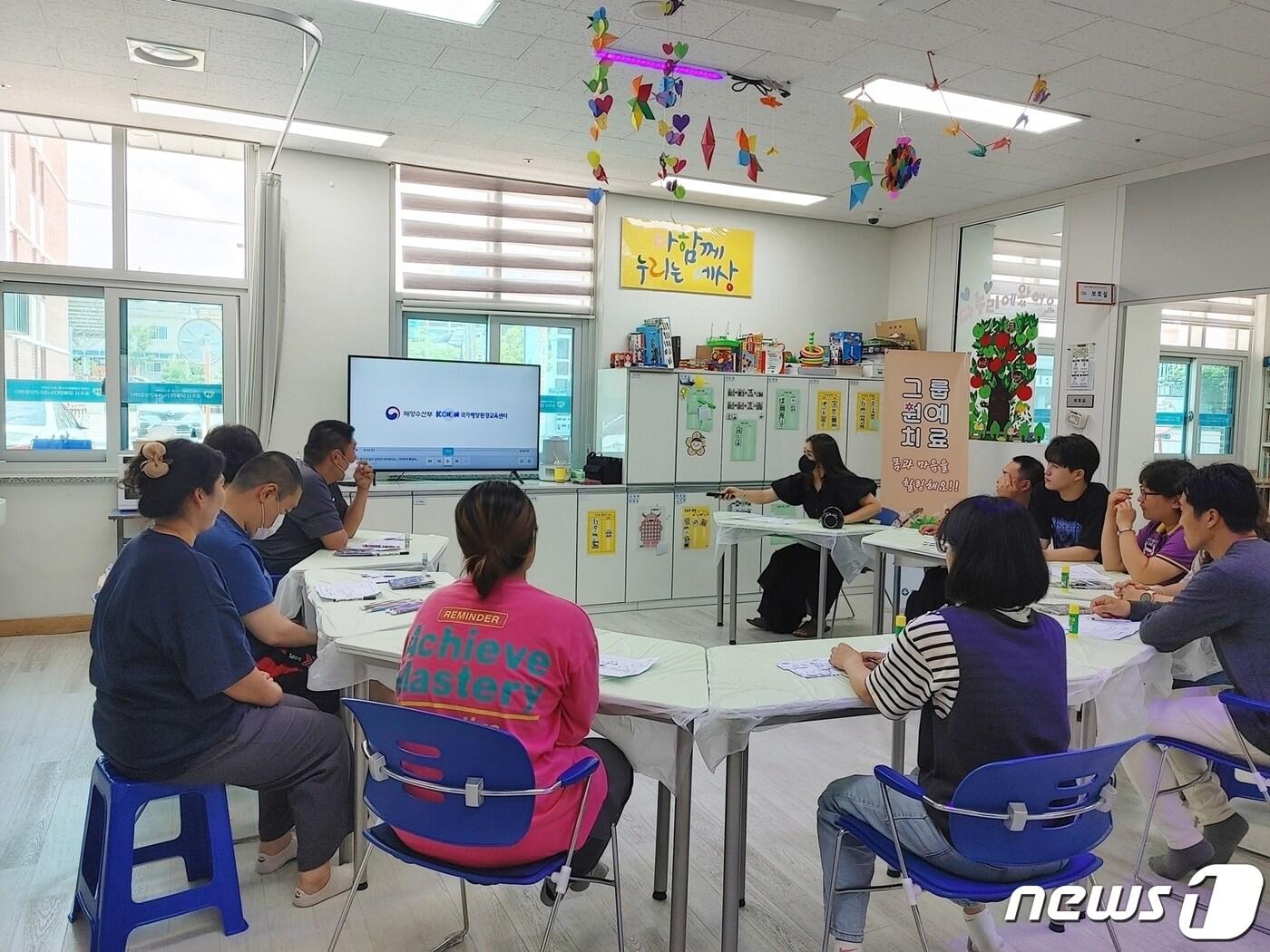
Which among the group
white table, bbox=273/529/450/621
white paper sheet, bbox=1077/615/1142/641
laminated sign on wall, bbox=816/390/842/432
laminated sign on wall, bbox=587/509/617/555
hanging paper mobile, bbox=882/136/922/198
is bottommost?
laminated sign on wall, bbox=587/509/617/555

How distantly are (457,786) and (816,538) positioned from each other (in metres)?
3.70

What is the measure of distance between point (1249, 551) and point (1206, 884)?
108cm

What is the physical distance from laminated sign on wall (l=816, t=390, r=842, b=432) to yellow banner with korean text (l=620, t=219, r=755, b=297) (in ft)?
3.44

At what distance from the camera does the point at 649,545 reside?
6.43 meters

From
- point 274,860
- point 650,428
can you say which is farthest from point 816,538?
point 274,860

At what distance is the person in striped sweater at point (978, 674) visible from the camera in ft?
5.93

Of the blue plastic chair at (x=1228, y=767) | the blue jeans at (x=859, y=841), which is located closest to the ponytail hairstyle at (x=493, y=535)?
the blue jeans at (x=859, y=841)

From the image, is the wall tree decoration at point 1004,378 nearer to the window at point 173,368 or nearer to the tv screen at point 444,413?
the tv screen at point 444,413

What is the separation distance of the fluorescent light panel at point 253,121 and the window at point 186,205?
0.48 metres

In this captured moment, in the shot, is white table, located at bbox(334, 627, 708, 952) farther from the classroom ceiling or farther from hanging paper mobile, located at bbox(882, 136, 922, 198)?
the classroom ceiling

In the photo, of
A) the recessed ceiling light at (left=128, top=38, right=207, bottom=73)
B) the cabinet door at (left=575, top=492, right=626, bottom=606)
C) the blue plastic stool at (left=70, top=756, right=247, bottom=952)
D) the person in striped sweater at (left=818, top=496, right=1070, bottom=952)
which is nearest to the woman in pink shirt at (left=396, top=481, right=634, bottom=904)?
the person in striped sweater at (left=818, top=496, right=1070, bottom=952)

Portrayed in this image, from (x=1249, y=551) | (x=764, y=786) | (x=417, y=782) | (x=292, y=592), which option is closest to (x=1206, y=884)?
(x=1249, y=551)

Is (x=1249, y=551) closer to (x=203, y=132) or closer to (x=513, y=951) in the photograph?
(x=513, y=951)

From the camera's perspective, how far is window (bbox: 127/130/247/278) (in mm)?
5520
